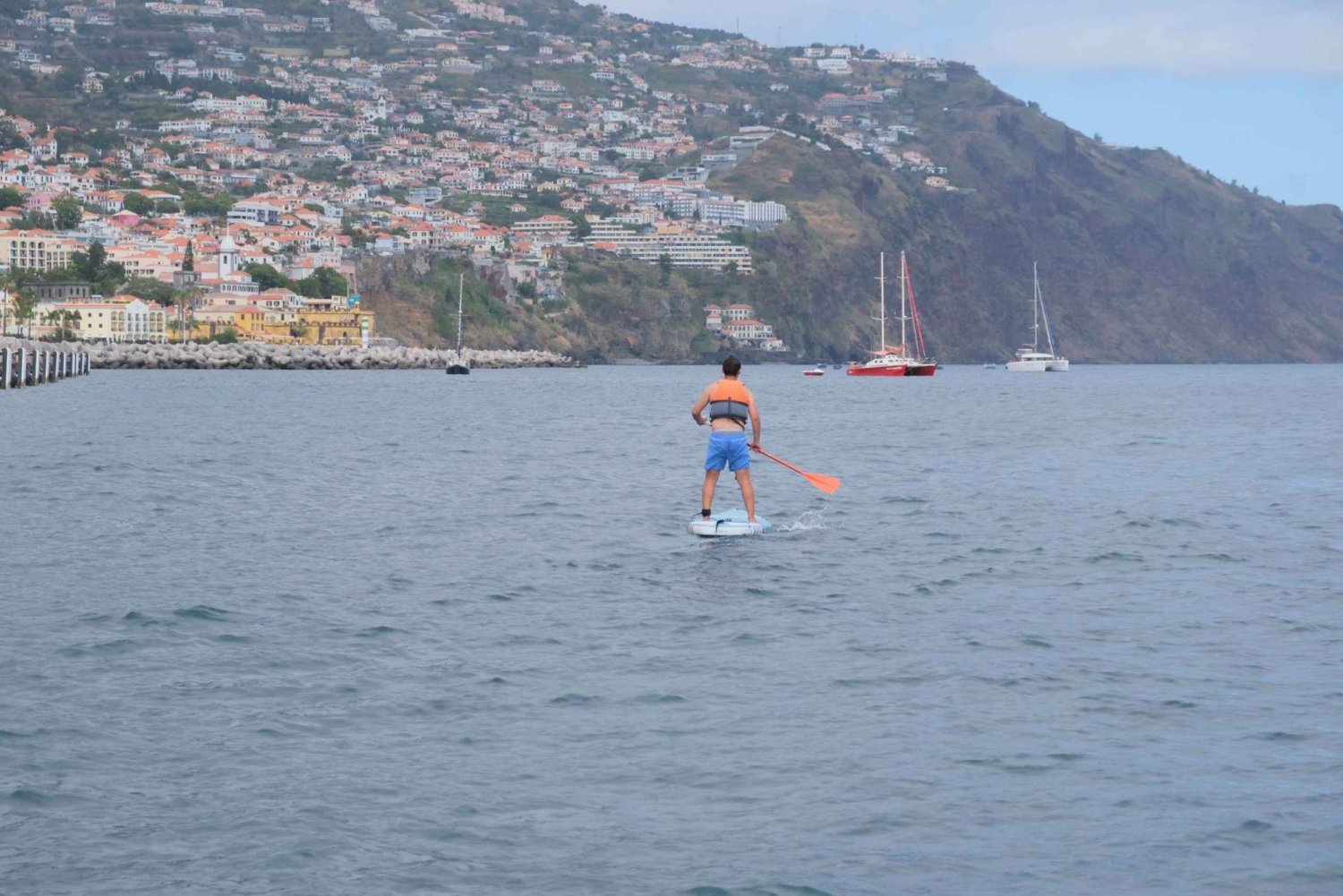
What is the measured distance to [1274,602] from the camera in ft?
55.2

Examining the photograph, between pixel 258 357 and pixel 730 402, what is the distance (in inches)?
4223

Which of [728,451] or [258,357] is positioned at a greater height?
[728,451]

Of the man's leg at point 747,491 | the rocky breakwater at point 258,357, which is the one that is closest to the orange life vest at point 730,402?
the man's leg at point 747,491

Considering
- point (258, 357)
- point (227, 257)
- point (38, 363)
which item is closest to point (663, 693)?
point (38, 363)

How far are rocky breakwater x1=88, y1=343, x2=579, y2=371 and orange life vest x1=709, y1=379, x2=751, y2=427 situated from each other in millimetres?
98095

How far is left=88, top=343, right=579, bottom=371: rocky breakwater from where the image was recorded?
115 meters

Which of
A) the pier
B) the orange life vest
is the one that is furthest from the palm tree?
the orange life vest

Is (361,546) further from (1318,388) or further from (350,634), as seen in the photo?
(1318,388)

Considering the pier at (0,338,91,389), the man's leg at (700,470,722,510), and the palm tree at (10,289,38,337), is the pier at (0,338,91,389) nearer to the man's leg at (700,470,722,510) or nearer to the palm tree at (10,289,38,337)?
the palm tree at (10,289,38,337)

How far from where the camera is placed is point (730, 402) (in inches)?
789

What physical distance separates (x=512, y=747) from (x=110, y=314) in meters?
140

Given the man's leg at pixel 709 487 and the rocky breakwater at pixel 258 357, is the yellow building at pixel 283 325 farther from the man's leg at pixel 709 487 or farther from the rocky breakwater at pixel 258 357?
the man's leg at pixel 709 487

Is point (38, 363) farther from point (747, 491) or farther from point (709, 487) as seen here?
point (747, 491)

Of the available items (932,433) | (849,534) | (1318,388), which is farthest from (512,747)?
(1318,388)
